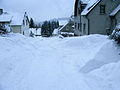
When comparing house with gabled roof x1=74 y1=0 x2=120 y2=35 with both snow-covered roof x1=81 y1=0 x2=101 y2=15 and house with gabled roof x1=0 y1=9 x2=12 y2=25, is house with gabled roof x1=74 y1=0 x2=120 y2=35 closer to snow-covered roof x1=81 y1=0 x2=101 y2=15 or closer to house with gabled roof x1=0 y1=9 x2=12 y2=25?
snow-covered roof x1=81 y1=0 x2=101 y2=15

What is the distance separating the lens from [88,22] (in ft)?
85.0

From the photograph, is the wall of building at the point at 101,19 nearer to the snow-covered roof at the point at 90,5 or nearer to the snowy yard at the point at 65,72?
the snow-covered roof at the point at 90,5

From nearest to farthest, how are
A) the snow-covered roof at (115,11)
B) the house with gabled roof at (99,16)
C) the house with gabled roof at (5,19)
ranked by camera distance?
the snow-covered roof at (115,11), the house with gabled roof at (99,16), the house with gabled roof at (5,19)

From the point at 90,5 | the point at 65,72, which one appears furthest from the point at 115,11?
the point at 65,72

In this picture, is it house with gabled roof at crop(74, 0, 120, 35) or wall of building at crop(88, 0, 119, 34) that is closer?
house with gabled roof at crop(74, 0, 120, 35)

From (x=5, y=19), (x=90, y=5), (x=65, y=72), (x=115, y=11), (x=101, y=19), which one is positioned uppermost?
(x=90, y=5)

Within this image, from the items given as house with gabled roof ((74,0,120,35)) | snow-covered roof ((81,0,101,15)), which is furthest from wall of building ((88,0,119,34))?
snow-covered roof ((81,0,101,15))

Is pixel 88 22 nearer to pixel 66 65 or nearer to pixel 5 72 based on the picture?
pixel 66 65

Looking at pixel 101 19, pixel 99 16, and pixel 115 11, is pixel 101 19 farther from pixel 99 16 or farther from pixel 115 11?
pixel 115 11

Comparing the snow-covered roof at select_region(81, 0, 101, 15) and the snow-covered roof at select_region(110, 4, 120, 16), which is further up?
the snow-covered roof at select_region(81, 0, 101, 15)

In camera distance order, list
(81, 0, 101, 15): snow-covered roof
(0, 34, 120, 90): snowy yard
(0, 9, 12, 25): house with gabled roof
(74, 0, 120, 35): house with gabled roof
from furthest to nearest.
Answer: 1. (0, 9, 12, 25): house with gabled roof
2. (74, 0, 120, 35): house with gabled roof
3. (81, 0, 101, 15): snow-covered roof
4. (0, 34, 120, 90): snowy yard

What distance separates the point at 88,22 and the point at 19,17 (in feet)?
61.9

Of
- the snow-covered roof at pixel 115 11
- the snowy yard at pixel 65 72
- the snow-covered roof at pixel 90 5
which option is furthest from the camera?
the snow-covered roof at pixel 90 5

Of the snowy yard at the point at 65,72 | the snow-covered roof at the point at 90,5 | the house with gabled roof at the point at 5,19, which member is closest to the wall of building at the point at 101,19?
the snow-covered roof at the point at 90,5
